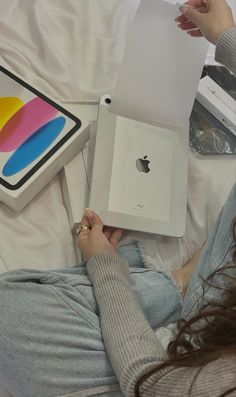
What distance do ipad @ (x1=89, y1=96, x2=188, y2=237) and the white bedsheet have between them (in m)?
0.04

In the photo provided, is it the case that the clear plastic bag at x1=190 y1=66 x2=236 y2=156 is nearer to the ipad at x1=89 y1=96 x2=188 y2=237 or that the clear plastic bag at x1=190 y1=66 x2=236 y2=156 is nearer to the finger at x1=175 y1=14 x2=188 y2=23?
the ipad at x1=89 y1=96 x2=188 y2=237

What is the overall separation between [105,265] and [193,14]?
17.8 inches

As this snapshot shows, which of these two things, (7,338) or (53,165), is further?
(53,165)

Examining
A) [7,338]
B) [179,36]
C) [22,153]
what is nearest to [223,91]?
[179,36]

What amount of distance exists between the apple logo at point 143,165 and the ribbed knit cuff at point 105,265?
7.6 inches

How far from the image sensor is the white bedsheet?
829 mm

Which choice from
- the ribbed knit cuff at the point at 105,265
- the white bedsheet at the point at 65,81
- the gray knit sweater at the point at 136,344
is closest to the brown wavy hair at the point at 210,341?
the gray knit sweater at the point at 136,344

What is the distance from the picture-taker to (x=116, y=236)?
865 mm

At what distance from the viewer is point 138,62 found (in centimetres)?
90

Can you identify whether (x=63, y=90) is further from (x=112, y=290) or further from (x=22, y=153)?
(x=112, y=290)

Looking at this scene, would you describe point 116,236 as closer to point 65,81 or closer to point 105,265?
point 105,265

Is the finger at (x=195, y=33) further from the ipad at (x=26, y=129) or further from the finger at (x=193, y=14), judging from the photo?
the ipad at (x=26, y=129)

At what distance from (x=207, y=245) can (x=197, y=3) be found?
1.40 feet

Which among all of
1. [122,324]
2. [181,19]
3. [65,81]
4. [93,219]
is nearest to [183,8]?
[181,19]
